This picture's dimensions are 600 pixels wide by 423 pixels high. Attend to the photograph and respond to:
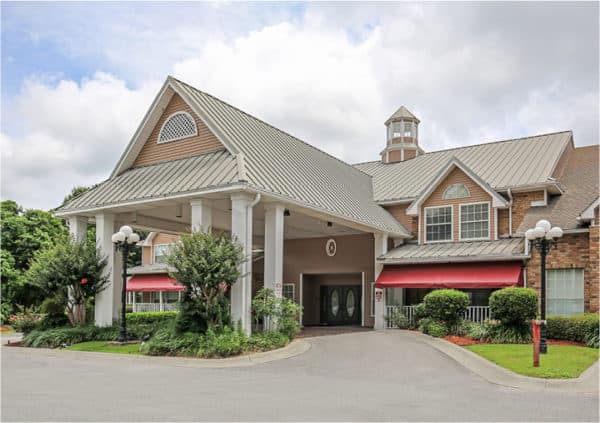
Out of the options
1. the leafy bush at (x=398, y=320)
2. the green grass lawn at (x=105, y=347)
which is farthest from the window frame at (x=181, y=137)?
the leafy bush at (x=398, y=320)

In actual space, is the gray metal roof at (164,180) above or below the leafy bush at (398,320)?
above

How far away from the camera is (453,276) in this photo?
24.4 meters

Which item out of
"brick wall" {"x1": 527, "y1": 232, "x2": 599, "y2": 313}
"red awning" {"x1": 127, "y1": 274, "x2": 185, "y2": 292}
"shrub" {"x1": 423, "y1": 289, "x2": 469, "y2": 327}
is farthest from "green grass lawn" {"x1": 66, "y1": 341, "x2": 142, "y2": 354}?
"red awning" {"x1": 127, "y1": 274, "x2": 185, "y2": 292}

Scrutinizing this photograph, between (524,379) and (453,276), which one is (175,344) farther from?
(453,276)

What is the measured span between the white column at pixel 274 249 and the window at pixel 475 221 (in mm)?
10433

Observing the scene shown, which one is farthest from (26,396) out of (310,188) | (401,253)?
(401,253)

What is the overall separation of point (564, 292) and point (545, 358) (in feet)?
27.2

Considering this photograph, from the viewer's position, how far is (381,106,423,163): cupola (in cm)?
3547

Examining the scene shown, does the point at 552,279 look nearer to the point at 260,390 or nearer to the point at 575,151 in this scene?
the point at 575,151

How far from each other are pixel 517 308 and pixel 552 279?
463 centimetres

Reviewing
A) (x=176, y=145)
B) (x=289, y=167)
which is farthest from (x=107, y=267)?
(x=289, y=167)

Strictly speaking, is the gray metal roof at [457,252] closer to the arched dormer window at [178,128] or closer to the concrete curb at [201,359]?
the concrete curb at [201,359]

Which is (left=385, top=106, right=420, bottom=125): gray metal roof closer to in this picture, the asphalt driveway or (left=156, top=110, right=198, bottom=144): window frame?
(left=156, top=110, right=198, bottom=144): window frame

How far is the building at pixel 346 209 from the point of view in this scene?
19.8 m
